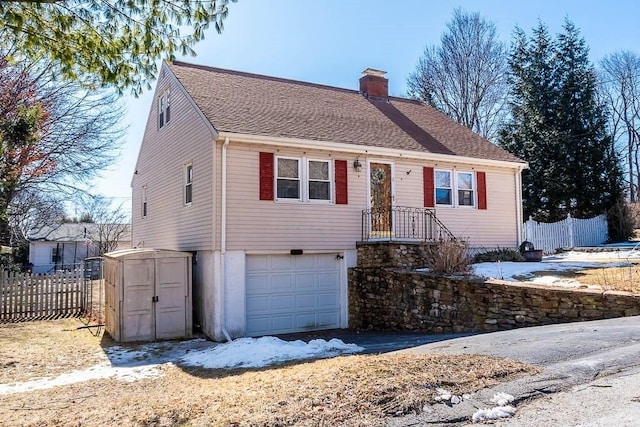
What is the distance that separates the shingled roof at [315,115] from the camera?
12414mm

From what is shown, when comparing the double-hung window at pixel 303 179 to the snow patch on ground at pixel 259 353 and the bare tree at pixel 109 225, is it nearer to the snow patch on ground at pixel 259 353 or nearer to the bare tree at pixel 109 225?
the snow patch on ground at pixel 259 353

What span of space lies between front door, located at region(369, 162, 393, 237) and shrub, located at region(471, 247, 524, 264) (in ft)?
9.36

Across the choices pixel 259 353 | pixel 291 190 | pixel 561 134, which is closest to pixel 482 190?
pixel 291 190

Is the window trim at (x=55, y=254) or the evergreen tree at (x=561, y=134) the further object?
the window trim at (x=55, y=254)

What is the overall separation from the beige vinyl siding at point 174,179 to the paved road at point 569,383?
24.6 ft

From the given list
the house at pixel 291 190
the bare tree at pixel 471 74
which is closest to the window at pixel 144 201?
the house at pixel 291 190

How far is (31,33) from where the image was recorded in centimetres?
570

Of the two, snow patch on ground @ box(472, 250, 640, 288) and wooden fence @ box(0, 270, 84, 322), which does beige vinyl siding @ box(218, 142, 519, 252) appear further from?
wooden fence @ box(0, 270, 84, 322)

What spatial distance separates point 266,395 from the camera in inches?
186

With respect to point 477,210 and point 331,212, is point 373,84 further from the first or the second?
point 331,212

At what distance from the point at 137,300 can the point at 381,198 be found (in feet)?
23.2

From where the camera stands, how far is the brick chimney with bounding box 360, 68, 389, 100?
18000 millimetres

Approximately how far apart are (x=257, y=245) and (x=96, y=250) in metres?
32.1

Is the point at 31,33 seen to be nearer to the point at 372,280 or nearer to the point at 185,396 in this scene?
the point at 185,396
